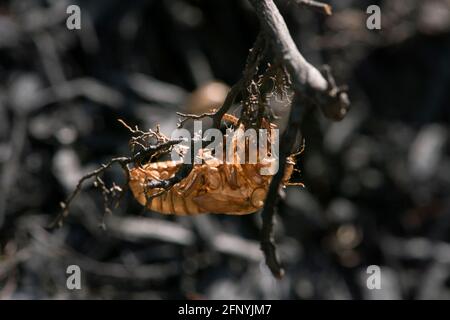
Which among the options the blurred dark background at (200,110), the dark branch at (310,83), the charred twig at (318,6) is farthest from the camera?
the blurred dark background at (200,110)

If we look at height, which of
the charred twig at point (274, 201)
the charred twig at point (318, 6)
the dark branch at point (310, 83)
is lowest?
the charred twig at point (274, 201)

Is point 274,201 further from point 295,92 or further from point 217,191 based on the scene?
point 217,191

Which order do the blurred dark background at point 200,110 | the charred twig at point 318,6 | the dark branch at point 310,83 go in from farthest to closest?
the blurred dark background at point 200,110, the charred twig at point 318,6, the dark branch at point 310,83

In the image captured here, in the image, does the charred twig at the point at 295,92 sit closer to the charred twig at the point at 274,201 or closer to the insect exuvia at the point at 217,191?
the charred twig at the point at 274,201

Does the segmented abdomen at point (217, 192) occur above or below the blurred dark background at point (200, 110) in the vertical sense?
below

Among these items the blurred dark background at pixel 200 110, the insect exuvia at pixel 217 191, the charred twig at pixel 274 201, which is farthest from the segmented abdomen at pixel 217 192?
the blurred dark background at pixel 200 110

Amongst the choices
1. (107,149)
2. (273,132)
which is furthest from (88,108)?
(273,132)
